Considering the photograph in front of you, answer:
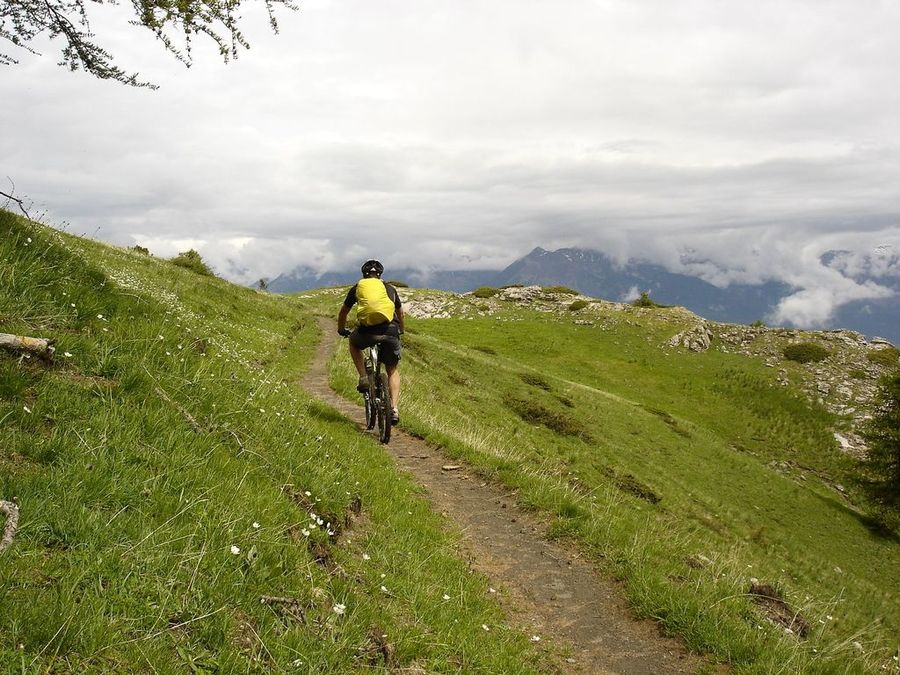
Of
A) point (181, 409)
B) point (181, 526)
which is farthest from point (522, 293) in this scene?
point (181, 526)

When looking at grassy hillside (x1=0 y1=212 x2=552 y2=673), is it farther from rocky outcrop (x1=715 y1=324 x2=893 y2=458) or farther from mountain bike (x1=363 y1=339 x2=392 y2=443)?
rocky outcrop (x1=715 y1=324 x2=893 y2=458)

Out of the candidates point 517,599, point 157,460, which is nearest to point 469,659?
point 517,599

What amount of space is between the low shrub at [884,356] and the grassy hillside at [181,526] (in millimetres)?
71717

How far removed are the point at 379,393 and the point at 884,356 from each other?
71.7m

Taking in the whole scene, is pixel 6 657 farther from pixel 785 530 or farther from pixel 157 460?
pixel 785 530

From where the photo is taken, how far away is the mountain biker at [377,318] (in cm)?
1118

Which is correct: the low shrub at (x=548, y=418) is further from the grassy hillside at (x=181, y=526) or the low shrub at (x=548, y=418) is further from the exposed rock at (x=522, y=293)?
the exposed rock at (x=522, y=293)

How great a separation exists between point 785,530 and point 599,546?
27095mm

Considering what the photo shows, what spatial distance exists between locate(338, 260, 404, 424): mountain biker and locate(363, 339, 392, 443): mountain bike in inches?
4.4

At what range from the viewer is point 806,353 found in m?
61.6

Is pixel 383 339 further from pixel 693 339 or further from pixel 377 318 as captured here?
pixel 693 339

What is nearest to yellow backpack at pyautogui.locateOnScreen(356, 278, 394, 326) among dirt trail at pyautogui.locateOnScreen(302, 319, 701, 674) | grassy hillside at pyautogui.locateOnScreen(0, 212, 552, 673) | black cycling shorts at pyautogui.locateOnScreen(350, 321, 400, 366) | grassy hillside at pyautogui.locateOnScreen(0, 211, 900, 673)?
black cycling shorts at pyautogui.locateOnScreen(350, 321, 400, 366)

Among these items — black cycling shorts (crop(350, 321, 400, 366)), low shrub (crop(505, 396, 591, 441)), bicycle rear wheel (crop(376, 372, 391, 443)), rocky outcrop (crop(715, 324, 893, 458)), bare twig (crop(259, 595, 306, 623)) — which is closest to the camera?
bare twig (crop(259, 595, 306, 623))

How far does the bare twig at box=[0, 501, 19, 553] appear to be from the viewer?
3.36m
